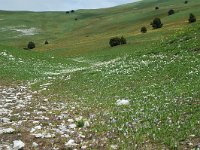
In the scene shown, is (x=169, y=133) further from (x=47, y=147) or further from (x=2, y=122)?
(x=2, y=122)

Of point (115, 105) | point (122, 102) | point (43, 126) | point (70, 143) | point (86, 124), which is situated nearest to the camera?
point (70, 143)

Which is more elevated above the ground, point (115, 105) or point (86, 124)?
point (86, 124)

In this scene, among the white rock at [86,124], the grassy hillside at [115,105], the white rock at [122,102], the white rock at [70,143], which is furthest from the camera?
the white rock at [122,102]

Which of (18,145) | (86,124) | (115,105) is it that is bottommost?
(115,105)

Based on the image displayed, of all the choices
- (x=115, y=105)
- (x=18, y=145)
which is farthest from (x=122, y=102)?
(x=18, y=145)

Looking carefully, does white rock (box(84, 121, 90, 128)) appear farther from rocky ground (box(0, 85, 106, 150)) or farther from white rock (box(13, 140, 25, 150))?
white rock (box(13, 140, 25, 150))

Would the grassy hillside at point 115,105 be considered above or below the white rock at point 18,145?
below

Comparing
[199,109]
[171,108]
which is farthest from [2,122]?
[199,109]

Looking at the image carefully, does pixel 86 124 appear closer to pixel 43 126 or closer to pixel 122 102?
pixel 43 126

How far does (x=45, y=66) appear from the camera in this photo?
44406 millimetres

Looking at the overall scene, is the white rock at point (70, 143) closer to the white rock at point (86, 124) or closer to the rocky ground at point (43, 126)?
the rocky ground at point (43, 126)

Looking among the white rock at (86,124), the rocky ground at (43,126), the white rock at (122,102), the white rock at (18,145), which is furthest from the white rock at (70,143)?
the white rock at (122,102)

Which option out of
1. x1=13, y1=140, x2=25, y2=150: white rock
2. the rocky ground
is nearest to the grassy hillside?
the rocky ground

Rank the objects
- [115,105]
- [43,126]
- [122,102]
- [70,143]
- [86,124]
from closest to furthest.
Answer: [70,143] < [86,124] < [43,126] < [115,105] < [122,102]
